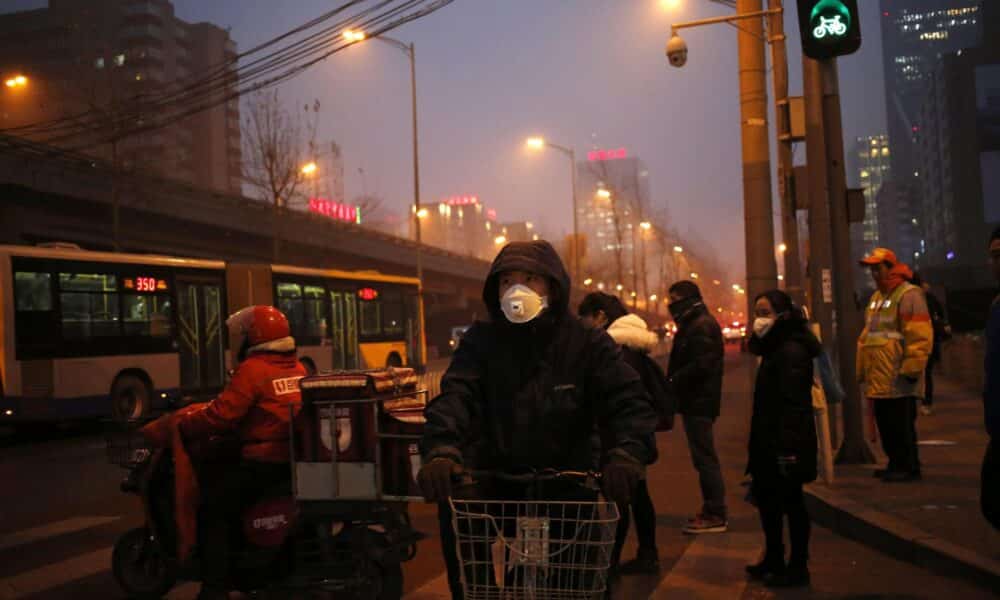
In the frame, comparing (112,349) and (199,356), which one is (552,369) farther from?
(199,356)

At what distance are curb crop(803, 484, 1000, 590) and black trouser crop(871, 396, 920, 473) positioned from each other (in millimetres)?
778

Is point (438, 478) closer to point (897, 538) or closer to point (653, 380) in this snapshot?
point (653, 380)

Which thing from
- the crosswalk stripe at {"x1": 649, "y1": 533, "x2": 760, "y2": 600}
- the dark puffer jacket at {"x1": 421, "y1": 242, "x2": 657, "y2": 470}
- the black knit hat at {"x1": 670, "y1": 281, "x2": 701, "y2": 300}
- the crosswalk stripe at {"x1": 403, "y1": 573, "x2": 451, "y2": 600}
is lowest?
the crosswalk stripe at {"x1": 649, "y1": 533, "x2": 760, "y2": 600}

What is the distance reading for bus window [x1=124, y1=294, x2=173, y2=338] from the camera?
2048 cm

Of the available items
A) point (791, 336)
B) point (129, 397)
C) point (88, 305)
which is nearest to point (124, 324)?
point (88, 305)

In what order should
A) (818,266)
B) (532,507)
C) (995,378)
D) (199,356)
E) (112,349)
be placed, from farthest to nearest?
1. (199,356)
2. (112,349)
3. (818,266)
4. (995,378)
5. (532,507)

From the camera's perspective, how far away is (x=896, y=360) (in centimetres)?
914

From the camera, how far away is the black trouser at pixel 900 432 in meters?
9.02

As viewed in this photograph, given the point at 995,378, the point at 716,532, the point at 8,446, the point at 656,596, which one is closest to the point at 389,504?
the point at 656,596

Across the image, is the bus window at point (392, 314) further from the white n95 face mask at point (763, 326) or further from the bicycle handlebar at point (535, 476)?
the bicycle handlebar at point (535, 476)

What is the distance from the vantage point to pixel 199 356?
22.3 metres

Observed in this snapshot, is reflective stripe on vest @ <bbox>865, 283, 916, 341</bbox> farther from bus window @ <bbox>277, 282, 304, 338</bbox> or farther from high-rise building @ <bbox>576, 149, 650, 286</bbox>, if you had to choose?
high-rise building @ <bbox>576, 149, 650, 286</bbox>

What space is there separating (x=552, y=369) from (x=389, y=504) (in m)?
2.01

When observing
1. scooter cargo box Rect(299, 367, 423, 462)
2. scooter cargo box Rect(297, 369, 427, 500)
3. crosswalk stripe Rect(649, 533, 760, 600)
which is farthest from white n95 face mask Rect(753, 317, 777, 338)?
scooter cargo box Rect(299, 367, 423, 462)
